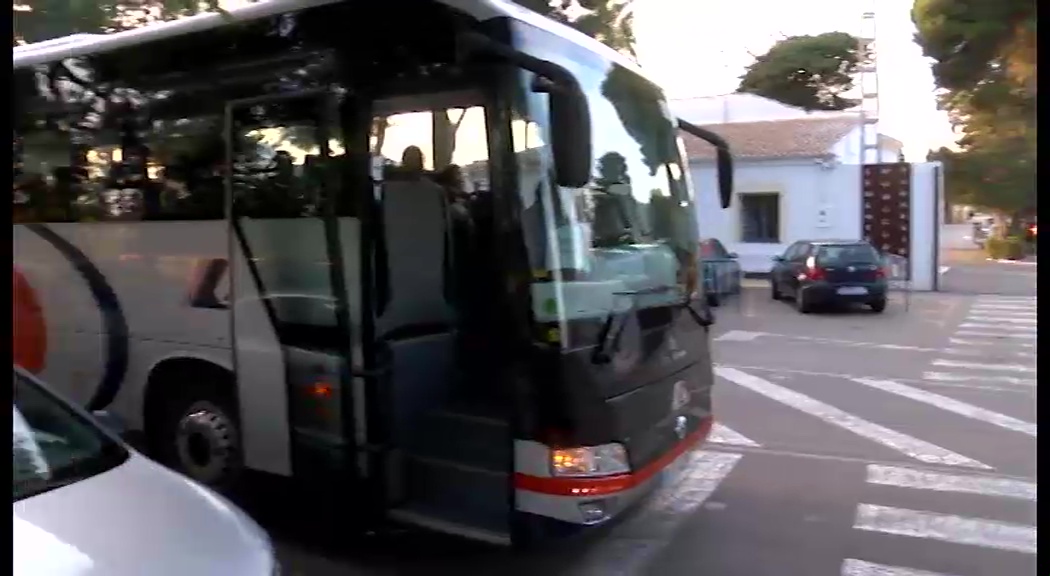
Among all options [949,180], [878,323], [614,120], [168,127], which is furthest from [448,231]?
[878,323]

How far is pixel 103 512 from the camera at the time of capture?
2955 millimetres

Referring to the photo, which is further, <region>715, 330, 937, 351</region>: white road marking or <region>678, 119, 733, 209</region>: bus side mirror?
<region>715, 330, 937, 351</region>: white road marking

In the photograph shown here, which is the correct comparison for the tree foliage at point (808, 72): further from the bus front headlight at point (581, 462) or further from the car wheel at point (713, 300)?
the bus front headlight at point (581, 462)

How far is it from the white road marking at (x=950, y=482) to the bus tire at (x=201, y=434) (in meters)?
3.85

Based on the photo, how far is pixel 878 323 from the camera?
1108 centimetres

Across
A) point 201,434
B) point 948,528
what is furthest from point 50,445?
point 948,528

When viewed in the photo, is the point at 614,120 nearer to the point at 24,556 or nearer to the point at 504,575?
the point at 504,575

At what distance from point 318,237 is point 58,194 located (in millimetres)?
1766

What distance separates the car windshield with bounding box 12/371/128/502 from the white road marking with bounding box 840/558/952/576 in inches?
126

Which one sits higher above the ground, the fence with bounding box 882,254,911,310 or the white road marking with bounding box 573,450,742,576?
the fence with bounding box 882,254,911,310

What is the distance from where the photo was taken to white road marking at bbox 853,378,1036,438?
25.6ft

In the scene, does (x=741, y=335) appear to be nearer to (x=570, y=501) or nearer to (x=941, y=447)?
(x=941, y=447)

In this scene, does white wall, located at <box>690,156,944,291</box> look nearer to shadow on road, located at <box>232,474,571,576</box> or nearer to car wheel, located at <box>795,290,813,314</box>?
car wheel, located at <box>795,290,813,314</box>

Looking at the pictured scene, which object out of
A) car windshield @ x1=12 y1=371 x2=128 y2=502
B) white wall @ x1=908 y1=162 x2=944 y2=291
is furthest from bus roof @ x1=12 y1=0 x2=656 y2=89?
white wall @ x1=908 y1=162 x2=944 y2=291
